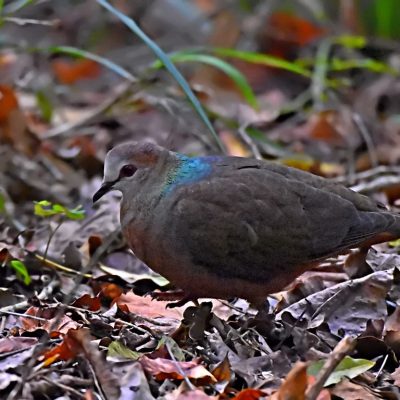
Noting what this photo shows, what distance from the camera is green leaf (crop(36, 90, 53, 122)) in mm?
7098

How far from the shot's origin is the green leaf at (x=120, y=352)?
11.1ft

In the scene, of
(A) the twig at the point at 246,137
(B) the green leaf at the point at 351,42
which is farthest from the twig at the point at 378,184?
(B) the green leaf at the point at 351,42

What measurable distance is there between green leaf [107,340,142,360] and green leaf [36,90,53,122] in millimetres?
3882

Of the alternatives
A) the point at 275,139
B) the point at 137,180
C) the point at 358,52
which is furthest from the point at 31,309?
the point at 358,52

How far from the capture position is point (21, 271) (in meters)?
4.12

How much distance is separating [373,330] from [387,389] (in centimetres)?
42

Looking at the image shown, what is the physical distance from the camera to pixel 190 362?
133 inches

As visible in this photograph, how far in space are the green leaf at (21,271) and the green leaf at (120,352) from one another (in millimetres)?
780

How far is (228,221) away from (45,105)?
3.52m

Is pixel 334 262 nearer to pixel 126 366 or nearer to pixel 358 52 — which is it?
pixel 126 366

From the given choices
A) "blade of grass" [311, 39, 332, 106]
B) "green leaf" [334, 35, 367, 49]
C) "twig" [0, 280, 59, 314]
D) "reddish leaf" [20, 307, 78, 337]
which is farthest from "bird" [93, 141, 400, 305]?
"green leaf" [334, 35, 367, 49]

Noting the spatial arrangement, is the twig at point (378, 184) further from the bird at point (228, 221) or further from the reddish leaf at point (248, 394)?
the reddish leaf at point (248, 394)

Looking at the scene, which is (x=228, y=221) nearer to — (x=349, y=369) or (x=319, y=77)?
(x=349, y=369)

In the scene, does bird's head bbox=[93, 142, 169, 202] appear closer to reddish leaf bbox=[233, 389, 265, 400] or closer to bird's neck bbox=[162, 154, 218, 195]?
bird's neck bbox=[162, 154, 218, 195]
